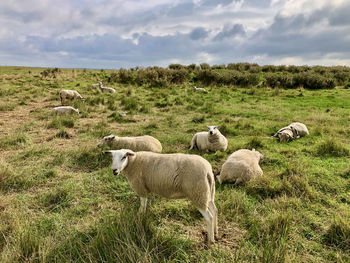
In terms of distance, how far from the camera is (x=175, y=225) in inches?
143

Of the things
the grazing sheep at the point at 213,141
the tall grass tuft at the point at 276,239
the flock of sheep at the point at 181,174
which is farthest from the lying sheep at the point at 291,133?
the tall grass tuft at the point at 276,239

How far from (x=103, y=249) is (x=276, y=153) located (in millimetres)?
5456

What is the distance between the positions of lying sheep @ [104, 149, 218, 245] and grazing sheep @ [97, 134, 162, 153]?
2440mm

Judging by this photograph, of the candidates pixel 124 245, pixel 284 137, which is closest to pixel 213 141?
pixel 284 137

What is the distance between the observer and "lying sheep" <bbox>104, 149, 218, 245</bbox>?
3.23 m

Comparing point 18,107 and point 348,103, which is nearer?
point 18,107

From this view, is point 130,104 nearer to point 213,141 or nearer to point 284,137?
point 213,141

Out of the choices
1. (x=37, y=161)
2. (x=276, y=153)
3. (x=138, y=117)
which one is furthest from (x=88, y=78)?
(x=276, y=153)

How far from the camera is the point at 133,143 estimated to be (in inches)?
264

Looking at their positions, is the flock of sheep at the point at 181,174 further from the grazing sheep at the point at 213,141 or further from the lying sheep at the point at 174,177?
the grazing sheep at the point at 213,141

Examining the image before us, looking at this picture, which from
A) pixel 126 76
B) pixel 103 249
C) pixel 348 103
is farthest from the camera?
pixel 126 76

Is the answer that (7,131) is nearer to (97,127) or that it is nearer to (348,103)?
(97,127)

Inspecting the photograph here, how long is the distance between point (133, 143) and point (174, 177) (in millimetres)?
3515

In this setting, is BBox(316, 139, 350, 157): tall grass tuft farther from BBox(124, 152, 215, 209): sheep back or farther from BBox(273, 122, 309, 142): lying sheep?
BBox(124, 152, 215, 209): sheep back
